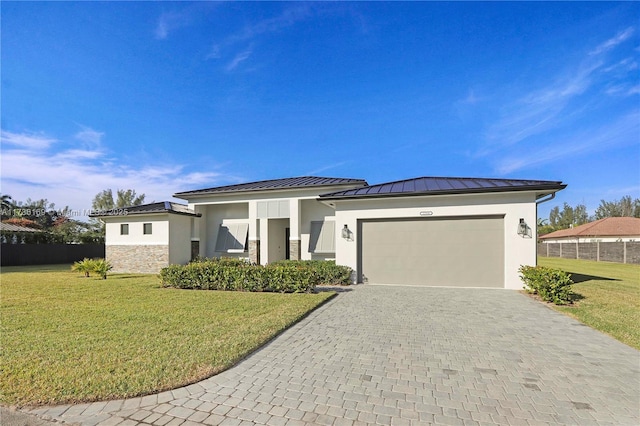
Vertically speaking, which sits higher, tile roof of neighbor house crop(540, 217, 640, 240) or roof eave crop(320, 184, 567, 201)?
roof eave crop(320, 184, 567, 201)

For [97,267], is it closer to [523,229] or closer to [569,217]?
[523,229]

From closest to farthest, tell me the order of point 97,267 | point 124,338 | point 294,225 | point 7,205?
1. point 124,338
2. point 97,267
3. point 294,225
4. point 7,205

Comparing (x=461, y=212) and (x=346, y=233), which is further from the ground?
(x=461, y=212)

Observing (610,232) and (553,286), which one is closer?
(553,286)

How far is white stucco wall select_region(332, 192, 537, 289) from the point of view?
10453 mm

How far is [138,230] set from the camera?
16.8 m

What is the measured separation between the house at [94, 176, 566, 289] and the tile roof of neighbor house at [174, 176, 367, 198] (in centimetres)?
11

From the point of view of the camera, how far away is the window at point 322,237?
1583 centimetres

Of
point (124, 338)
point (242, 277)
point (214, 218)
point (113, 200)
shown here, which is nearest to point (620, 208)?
point (214, 218)

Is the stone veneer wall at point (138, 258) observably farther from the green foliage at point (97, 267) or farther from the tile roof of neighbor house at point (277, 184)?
the tile roof of neighbor house at point (277, 184)

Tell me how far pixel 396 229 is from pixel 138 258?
1455 centimetres

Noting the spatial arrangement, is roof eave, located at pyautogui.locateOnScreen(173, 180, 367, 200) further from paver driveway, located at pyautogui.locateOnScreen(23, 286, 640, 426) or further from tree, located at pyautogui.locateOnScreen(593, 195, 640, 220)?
tree, located at pyautogui.locateOnScreen(593, 195, 640, 220)

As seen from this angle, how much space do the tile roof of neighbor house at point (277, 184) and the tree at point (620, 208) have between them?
2626 inches

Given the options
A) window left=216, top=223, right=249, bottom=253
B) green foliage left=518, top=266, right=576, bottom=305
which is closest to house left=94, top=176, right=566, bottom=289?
window left=216, top=223, right=249, bottom=253
